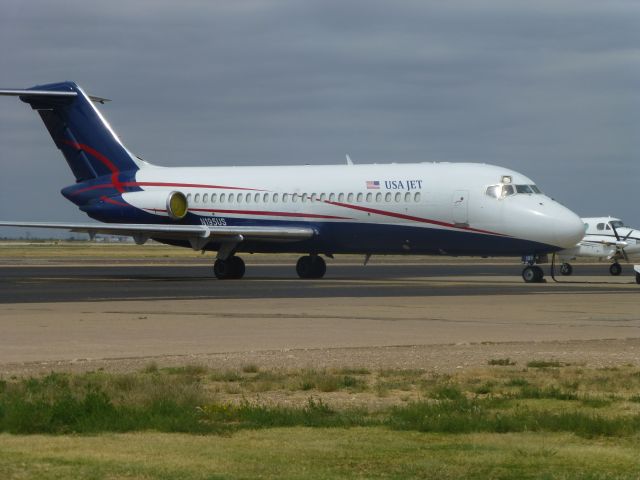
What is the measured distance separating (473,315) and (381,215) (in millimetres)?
16714

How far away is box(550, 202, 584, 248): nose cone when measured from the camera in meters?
36.9

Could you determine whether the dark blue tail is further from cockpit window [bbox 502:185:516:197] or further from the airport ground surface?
cockpit window [bbox 502:185:516:197]

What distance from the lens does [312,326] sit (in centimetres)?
2072

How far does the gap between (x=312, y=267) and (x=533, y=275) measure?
330 inches

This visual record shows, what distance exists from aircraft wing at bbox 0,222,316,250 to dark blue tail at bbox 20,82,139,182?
5.51 meters

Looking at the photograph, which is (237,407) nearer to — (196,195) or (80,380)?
(80,380)

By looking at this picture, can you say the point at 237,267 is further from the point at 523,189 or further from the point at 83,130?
the point at 523,189

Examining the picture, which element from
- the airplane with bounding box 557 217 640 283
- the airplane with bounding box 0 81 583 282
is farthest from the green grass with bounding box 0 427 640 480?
the airplane with bounding box 557 217 640 283

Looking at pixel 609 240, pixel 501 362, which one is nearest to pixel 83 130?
pixel 609 240

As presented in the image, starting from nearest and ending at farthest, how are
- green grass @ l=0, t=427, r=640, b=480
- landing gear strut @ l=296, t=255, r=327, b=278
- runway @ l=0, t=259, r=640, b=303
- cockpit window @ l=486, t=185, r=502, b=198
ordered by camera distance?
green grass @ l=0, t=427, r=640, b=480, runway @ l=0, t=259, r=640, b=303, cockpit window @ l=486, t=185, r=502, b=198, landing gear strut @ l=296, t=255, r=327, b=278

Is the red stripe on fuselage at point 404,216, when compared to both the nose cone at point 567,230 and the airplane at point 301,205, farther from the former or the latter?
the nose cone at point 567,230

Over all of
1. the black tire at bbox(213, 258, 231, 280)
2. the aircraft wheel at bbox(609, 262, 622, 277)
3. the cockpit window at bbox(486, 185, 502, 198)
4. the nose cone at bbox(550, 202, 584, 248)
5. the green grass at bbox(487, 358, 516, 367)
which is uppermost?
the cockpit window at bbox(486, 185, 502, 198)

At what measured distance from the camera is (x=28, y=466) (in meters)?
8.45

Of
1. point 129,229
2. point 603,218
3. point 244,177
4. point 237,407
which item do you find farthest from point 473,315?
point 603,218
